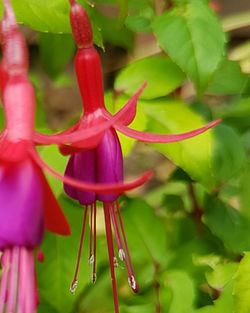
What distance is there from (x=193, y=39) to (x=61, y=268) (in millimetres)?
352

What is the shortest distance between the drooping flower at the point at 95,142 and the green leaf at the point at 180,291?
0.23m

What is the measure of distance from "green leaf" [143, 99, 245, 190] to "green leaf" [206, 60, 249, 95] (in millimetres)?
76

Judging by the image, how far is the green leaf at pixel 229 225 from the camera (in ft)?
4.39

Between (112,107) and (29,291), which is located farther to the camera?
(112,107)

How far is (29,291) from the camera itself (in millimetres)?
817

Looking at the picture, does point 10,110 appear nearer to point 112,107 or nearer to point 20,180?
point 20,180

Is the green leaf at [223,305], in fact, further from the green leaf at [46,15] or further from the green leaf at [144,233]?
the green leaf at [46,15]

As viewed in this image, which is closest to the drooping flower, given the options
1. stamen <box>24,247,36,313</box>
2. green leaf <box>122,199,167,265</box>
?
stamen <box>24,247,36,313</box>

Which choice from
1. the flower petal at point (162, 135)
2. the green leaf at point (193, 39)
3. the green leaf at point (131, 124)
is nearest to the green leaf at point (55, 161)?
the green leaf at point (131, 124)

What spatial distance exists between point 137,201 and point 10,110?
550 mm

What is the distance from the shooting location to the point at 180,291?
1.22 m

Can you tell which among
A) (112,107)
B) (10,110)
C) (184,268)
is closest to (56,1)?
(112,107)

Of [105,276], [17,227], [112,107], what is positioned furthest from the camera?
[105,276]

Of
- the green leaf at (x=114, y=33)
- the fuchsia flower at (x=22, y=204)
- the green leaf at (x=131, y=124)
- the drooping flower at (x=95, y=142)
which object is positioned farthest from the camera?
the green leaf at (x=114, y=33)
